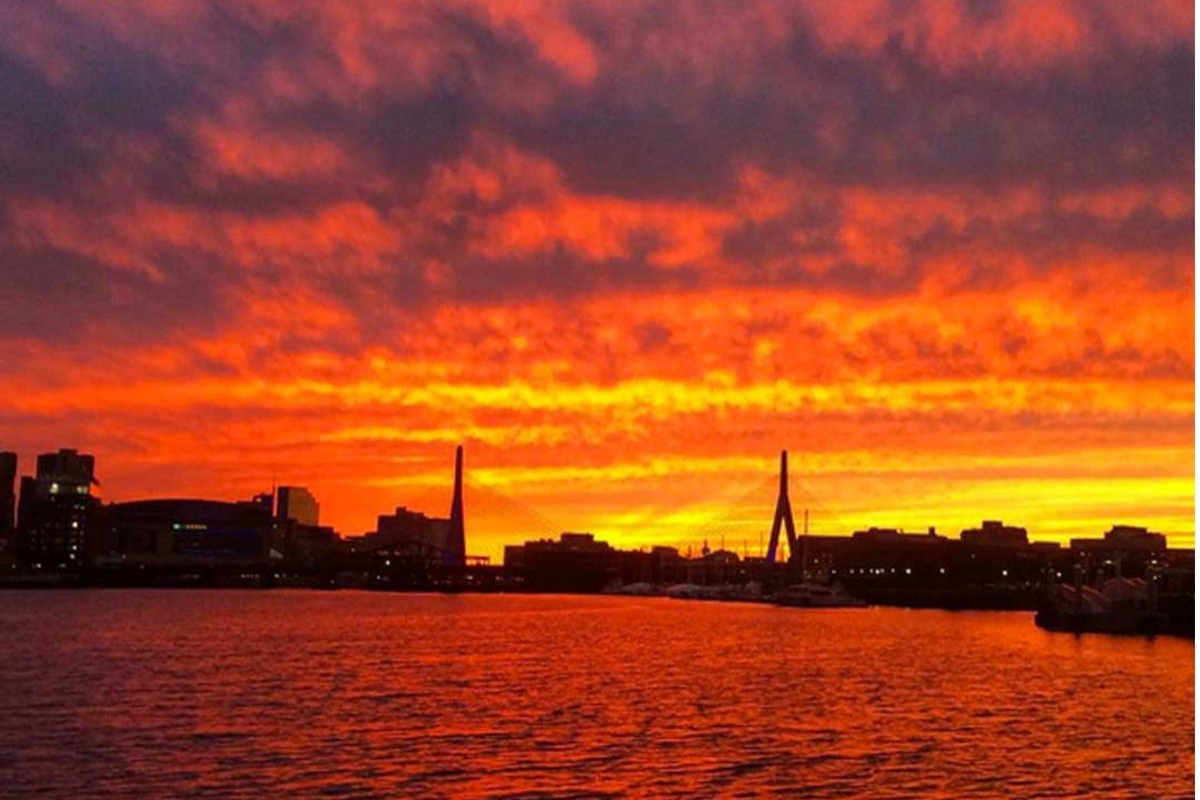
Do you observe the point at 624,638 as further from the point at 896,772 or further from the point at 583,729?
the point at 896,772

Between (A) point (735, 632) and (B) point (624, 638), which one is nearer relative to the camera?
(B) point (624, 638)

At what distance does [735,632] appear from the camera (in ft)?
390

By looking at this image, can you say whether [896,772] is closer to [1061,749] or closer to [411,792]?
[1061,749]

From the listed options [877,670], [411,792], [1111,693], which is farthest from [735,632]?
[411,792]

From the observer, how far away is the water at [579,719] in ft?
121

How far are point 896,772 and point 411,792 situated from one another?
1469cm

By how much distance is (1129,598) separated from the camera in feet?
394

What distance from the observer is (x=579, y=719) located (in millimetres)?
50094

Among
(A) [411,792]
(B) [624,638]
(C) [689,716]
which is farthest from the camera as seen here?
(B) [624,638]

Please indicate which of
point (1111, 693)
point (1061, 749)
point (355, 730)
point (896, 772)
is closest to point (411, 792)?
point (355, 730)

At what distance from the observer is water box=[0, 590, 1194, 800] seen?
3694cm

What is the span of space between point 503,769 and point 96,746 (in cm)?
1336

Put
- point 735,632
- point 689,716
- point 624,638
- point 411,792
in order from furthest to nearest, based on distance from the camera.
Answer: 1. point 735,632
2. point 624,638
3. point 689,716
4. point 411,792

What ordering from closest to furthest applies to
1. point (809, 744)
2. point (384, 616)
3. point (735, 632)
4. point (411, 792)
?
point (411, 792) → point (809, 744) → point (735, 632) → point (384, 616)
